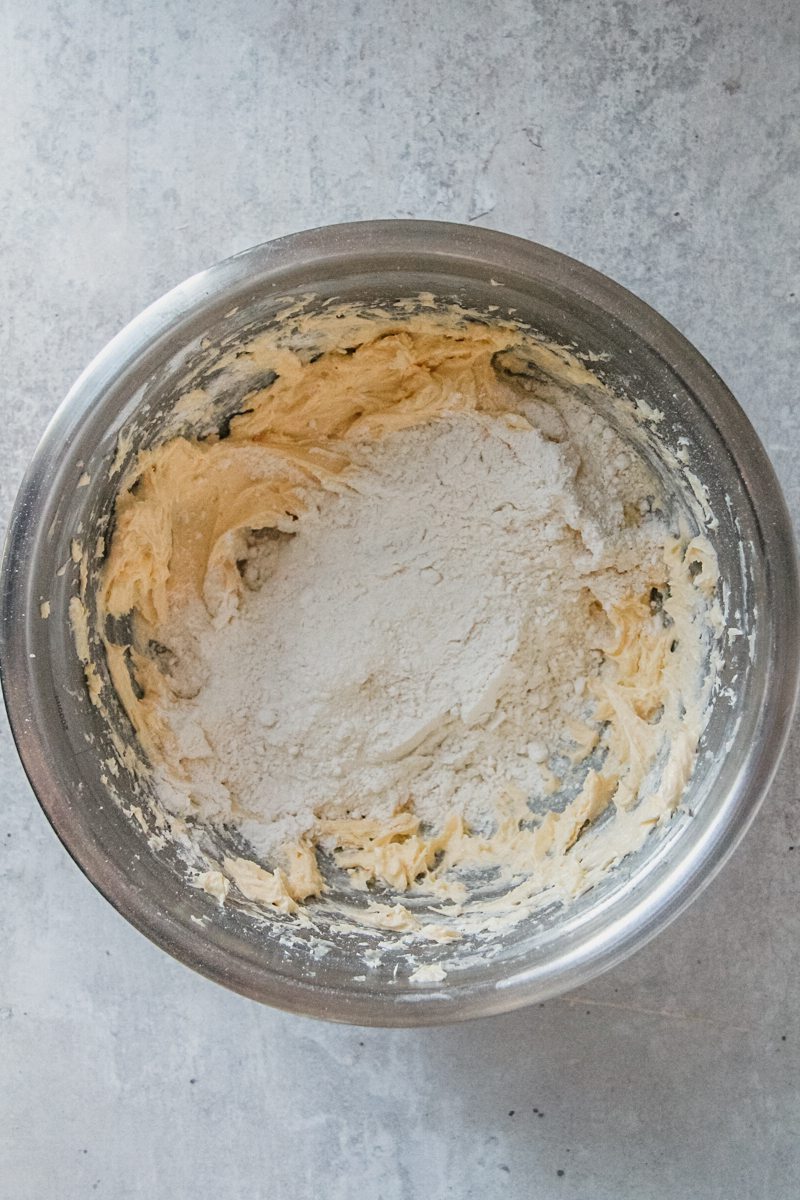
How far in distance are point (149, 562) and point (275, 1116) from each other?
37.0 inches

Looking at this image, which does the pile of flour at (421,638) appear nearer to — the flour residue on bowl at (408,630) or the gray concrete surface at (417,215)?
the flour residue on bowl at (408,630)

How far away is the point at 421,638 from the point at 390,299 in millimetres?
514

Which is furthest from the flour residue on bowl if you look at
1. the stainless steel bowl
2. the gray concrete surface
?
the gray concrete surface

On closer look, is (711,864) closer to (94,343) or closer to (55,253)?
(94,343)

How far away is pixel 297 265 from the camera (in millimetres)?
1254

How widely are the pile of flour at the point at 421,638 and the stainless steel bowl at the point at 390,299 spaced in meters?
0.19

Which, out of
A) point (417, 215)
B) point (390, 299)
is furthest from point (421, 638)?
point (417, 215)

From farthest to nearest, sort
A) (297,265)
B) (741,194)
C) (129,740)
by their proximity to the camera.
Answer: (741,194), (129,740), (297,265)

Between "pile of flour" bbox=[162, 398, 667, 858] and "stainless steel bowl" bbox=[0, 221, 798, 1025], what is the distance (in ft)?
0.64

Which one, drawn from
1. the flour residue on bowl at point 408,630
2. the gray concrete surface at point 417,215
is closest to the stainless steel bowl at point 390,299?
the flour residue on bowl at point 408,630

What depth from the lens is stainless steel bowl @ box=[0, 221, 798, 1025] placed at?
4.13 ft

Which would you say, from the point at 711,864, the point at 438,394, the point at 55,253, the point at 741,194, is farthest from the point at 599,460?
the point at 55,253

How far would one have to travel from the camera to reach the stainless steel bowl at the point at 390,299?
126 centimetres

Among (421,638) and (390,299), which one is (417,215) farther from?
(421,638)
